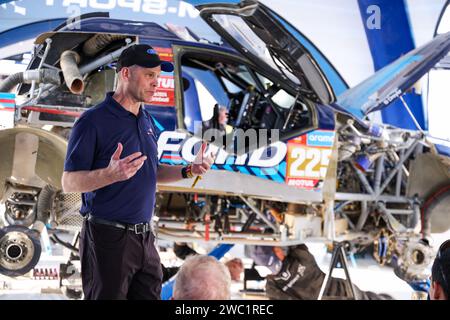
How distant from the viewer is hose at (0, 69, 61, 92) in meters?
4.29

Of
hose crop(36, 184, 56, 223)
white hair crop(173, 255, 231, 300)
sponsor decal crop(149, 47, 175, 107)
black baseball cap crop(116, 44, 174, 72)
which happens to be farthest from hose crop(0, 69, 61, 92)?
white hair crop(173, 255, 231, 300)

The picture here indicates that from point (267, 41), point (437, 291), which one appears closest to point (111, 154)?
point (437, 291)

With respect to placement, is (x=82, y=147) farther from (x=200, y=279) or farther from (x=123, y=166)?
(x=200, y=279)

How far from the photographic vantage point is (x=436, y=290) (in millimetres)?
2396

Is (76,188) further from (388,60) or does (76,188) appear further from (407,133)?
(407,133)

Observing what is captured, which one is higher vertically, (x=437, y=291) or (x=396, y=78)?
(x=396, y=78)

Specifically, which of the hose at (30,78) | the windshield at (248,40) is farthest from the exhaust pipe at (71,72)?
the windshield at (248,40)

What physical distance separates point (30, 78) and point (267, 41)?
1.71 metres

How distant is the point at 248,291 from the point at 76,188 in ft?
11.7

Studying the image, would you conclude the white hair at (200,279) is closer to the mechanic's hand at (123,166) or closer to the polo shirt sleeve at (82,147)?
the mechanic's hand at (123,166)

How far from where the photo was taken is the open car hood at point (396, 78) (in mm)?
4688

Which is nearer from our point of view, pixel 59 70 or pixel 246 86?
pixel 59 70

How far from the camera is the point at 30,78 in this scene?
4.38 meters
